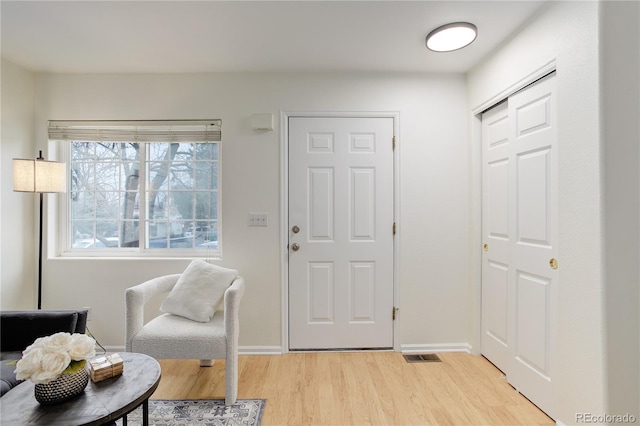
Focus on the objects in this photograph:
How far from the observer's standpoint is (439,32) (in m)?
2.00

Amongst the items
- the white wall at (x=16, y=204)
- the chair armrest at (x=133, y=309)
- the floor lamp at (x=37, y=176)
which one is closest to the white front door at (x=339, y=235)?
the chair armrest at (x=133, y=309)

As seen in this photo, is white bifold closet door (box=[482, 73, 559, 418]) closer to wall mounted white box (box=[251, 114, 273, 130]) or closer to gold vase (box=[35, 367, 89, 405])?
wall mounted white box (box=[251, 114, 273, 130])

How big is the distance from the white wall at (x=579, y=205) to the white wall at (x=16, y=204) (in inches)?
151

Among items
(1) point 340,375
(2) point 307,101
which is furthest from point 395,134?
(1) point 340,375

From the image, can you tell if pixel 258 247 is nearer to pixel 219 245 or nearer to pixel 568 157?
pixel 219 245

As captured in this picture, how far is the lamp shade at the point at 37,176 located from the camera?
217 cm

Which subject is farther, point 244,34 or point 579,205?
point 244,34

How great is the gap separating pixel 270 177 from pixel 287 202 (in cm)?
26

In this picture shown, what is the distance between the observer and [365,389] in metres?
2.08

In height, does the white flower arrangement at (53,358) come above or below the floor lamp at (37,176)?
below

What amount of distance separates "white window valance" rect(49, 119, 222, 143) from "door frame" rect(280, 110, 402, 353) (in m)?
0.58

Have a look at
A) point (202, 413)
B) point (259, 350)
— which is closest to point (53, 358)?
point (202, 413)

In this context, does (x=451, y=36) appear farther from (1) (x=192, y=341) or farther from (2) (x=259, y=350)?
(2) (x=259, y=350)

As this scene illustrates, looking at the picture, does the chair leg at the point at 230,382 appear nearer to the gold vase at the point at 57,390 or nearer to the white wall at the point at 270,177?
the white wall at the point at 270,177
